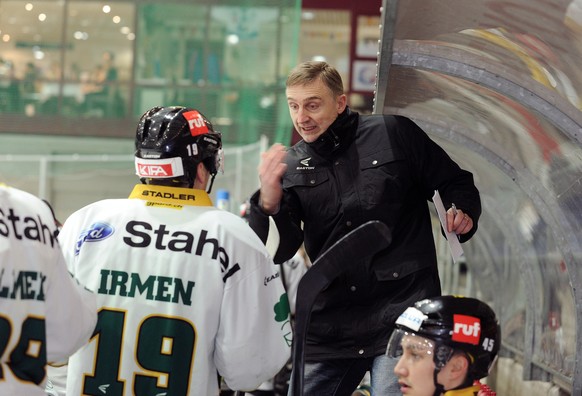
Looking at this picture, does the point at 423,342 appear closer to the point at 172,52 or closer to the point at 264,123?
the point at 264,123

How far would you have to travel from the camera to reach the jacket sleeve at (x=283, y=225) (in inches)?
151

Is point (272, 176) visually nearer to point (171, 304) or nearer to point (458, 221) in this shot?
point (171, 304)

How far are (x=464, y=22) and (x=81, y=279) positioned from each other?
1.67 meters

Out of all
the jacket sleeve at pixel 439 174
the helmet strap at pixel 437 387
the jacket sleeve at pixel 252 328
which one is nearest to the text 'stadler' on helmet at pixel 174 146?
A: the jacket sleeve at pixel 252 328

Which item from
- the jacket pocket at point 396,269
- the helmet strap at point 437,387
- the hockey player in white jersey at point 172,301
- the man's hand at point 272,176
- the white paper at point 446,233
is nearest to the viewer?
the helmet strap at point 437,387

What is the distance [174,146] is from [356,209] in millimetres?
747

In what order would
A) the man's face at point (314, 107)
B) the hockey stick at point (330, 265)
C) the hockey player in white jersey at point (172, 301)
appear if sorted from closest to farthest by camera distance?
the hockey stick at point (330, 265) → the hockey player in white jersey at point (172, 301) → the man's face at point (314, 107)

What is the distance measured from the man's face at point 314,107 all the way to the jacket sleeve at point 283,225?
0.88ft

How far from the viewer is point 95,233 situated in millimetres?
3480

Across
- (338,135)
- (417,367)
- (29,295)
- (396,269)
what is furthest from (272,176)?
(29,295)

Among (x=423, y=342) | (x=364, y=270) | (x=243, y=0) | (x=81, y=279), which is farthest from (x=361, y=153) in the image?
(x=243, y=0)

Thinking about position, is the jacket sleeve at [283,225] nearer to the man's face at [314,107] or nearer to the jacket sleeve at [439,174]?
the man's face at [314,107]

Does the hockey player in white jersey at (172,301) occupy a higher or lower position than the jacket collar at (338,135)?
lower

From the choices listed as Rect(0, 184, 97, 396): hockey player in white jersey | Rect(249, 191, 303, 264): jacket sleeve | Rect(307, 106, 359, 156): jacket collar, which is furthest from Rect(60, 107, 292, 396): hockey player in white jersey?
Rect(307, 106, 359, 156): jacket collar
